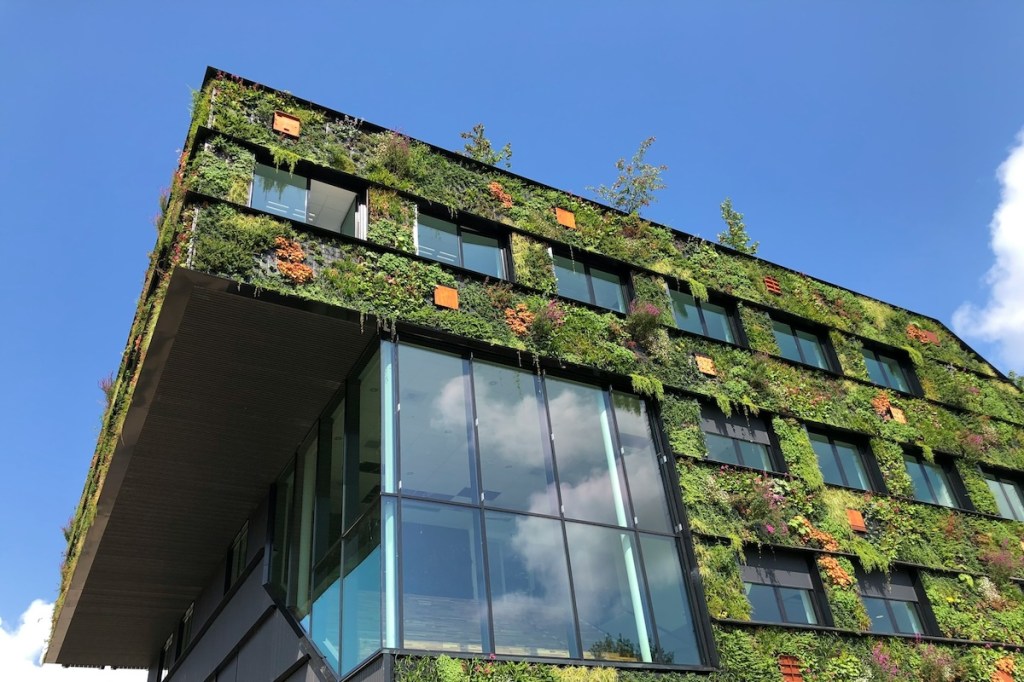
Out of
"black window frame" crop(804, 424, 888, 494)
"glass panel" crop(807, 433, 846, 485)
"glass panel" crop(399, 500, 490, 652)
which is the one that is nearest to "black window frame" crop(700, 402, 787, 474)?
"black window frame" crop(804, 424, 888, 494)

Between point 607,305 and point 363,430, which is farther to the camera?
point 607,305

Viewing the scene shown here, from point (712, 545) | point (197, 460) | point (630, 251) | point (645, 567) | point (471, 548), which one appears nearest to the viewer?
point (471, 548)

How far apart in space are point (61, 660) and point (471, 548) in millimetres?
20520

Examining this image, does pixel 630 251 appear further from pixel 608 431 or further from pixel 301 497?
pixel 301 497

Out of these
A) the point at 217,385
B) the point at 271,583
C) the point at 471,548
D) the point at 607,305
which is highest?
the point at 607,305

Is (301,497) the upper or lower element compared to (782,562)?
upper

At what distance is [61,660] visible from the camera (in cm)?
2470

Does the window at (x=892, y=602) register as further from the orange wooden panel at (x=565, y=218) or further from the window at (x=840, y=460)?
the orange wooden panel at (x=565, y=218)

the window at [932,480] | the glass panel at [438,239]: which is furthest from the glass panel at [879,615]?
the glass panel at [438,239]

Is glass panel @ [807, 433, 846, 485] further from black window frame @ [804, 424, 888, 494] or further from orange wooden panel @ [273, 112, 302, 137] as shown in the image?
orange wooden panel @ [273, 112, 302, 137]

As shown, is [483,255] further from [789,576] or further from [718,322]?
[789,576]

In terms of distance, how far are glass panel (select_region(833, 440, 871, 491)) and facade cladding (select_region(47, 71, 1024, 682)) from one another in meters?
0.06

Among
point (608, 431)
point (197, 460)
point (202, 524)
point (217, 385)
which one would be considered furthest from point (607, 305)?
point (202, 524)

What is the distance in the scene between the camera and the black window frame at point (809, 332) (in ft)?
58.8
